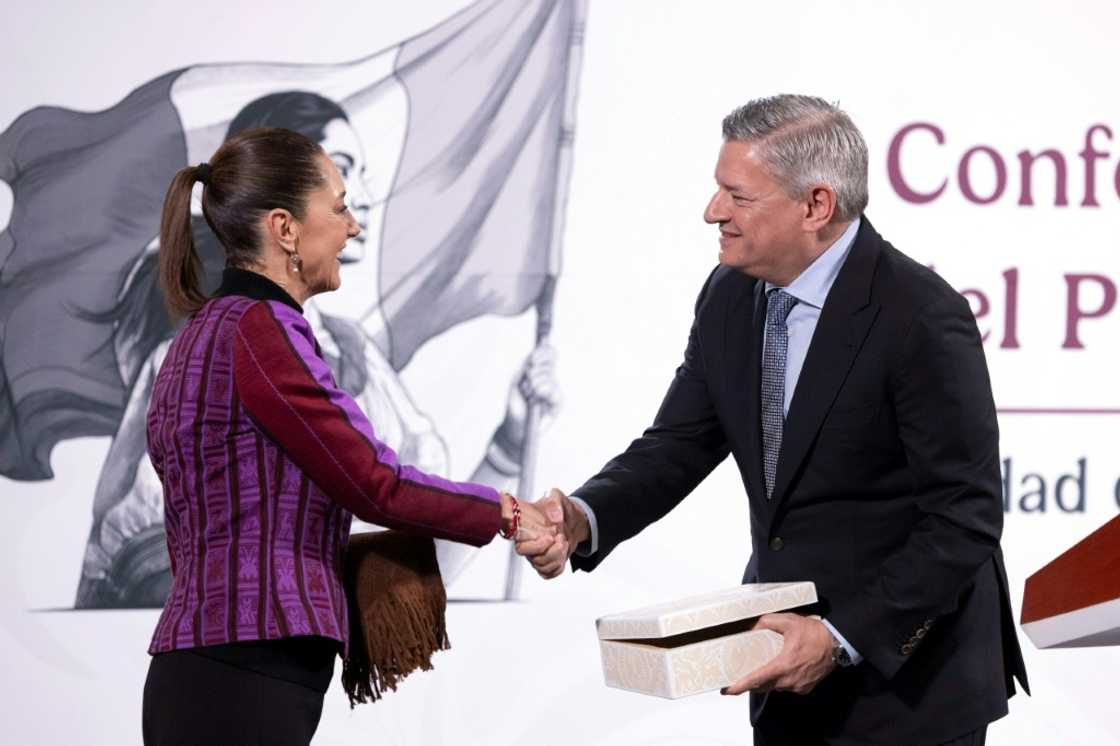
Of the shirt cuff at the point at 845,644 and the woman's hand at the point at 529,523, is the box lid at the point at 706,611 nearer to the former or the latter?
the shirt cuff at the point at 845,644

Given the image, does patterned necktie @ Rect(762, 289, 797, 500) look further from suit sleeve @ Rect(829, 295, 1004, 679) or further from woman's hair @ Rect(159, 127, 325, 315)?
woman's hair @ Rect(159, 127, 325, 315)

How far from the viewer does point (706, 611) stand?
68.1 inches

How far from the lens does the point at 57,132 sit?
3.35 m

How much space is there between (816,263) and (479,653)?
1.71 meters

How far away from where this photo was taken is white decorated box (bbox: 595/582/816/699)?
5.57 ft

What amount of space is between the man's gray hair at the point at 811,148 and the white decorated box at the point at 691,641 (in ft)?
1.88

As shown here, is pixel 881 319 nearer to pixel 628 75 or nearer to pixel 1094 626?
pixel 1094 626

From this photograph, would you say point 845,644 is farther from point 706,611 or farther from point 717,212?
point 717,212

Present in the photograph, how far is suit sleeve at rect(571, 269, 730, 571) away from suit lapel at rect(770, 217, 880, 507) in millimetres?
336

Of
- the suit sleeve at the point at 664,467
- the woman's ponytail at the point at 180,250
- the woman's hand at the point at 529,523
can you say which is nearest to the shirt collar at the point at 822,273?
the suit sleeve at the point at 664,467

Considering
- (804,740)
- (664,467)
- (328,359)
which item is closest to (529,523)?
(664,467)

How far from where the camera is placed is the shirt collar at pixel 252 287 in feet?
5.96

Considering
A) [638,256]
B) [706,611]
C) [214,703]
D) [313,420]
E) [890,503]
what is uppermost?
[638,256]

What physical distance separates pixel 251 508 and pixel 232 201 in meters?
0.42
